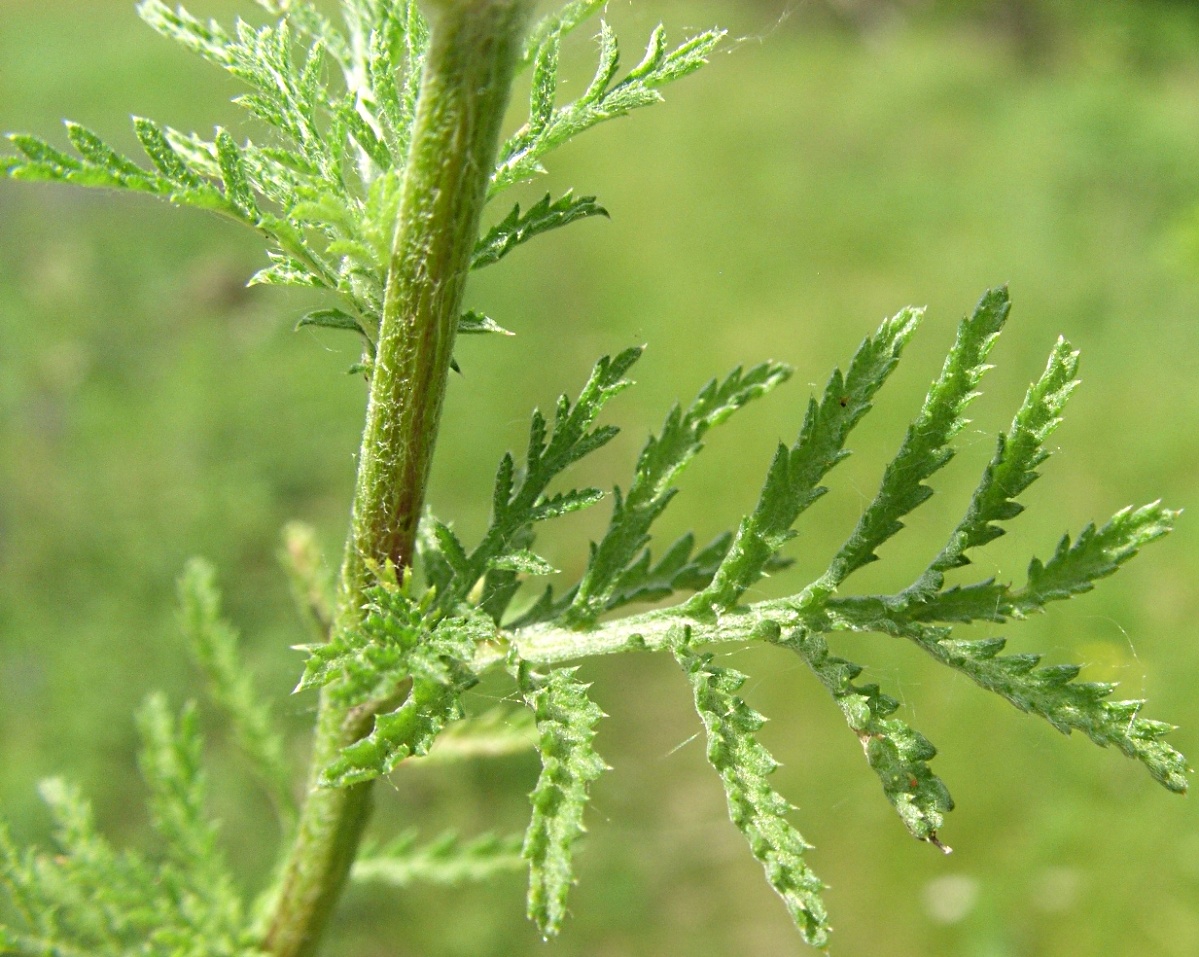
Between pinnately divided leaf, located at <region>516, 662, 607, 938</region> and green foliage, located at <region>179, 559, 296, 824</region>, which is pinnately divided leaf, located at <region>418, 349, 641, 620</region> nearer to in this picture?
pinnately divided leaf, located at <region>516, 662, 607, 938</region>

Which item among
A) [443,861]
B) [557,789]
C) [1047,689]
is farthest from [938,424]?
[443,861]

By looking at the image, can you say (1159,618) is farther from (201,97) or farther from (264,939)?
(201,97)

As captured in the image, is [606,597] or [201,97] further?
A: [201,97]

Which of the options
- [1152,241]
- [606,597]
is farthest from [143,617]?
[1152,241]

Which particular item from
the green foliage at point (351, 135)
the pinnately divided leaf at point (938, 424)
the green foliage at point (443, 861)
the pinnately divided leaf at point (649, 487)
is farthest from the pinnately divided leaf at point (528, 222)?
the green foliage at point (443, 861)

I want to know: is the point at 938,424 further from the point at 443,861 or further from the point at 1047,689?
the point at 443,861

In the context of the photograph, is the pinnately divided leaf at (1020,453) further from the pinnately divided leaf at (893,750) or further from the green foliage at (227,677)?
the green foliage at (227,677)
